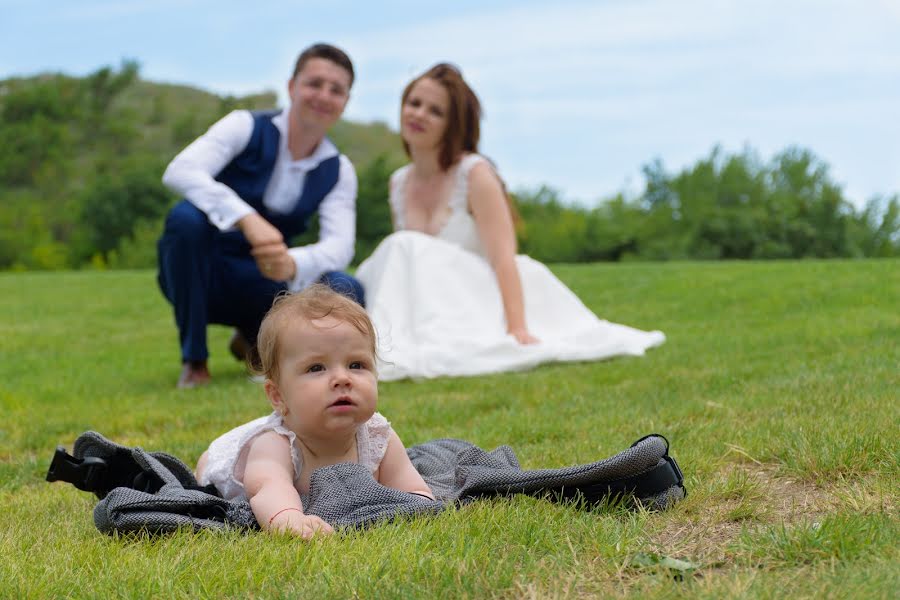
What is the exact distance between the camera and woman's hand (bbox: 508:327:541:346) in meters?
6.91

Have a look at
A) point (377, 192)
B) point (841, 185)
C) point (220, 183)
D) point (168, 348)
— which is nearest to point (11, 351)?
point (168, 348)

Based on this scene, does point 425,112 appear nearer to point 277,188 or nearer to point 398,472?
point 277,188

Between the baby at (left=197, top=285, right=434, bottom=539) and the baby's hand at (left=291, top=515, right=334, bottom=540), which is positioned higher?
the baby at (left=197, top=285, right=434, bottom=539)

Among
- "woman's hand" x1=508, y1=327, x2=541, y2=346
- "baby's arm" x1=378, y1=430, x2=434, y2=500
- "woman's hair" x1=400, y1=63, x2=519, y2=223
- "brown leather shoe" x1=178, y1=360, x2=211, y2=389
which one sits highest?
"woman's hair" x1=400, y1=63, x2=519, y2=223

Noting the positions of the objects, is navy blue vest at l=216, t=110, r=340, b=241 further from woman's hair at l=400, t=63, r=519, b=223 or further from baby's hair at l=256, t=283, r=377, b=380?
baby's hair at l=256, t=283, r=377, b=380

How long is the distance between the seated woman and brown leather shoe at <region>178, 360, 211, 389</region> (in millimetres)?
1168

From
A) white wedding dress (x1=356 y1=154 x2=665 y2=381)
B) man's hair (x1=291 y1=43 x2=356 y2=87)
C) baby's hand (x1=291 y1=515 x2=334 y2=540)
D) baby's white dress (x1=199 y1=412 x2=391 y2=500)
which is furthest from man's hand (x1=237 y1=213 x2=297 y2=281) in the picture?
baby's hand (x1=291 y1=515 x2=334 y2=540)

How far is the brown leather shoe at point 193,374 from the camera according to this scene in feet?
21.7

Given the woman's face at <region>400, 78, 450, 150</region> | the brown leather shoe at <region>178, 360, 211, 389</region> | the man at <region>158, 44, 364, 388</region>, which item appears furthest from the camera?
the woman's face at <region>400, 78, 450, 150</region>

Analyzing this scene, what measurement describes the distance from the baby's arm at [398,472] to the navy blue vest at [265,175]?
3.91m

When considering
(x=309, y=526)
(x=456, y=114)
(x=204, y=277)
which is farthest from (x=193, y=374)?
(x=309, y=526)

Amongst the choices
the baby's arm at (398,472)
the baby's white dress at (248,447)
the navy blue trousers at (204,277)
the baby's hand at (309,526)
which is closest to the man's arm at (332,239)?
the navy blue trousers at (204,277)

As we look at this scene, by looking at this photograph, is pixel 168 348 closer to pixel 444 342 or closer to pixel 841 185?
pixel 444 342

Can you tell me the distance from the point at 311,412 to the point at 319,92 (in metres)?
3.99
